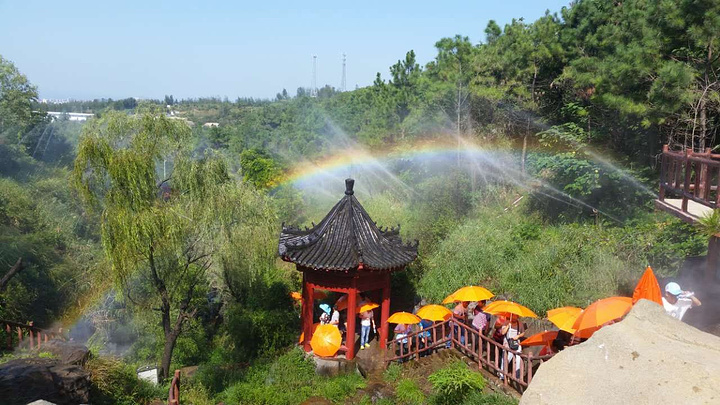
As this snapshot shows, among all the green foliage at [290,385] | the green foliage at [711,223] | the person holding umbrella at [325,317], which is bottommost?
the green foliage at [290,385]

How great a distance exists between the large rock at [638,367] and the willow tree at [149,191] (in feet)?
27.5

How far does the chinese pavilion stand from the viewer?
10664 millimetres

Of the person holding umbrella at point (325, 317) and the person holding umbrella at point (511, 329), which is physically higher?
the person holding umbrella at point (511, 329)

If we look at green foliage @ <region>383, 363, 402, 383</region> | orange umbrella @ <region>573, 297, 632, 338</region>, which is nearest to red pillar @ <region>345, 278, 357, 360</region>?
green foliage @ <region>383, 363, 402, 383</region>

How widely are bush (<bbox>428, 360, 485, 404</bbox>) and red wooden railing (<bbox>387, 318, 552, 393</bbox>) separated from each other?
0.71 m

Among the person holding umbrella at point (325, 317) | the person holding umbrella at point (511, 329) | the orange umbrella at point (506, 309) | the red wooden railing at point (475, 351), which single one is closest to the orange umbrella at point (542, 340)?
the person holding umbrella at point (511, 329)

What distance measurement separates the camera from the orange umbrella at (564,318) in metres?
7.84

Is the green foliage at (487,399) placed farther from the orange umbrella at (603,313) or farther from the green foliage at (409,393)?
the orange umbrella at (603,313)

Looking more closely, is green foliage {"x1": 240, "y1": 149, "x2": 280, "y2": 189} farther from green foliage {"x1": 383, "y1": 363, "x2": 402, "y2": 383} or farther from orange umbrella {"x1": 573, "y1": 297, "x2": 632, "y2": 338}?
orange umbrella {"x1": 573, "y1": 297, "x2": 632, "y2": 338}

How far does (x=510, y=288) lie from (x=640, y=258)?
2.96 meters

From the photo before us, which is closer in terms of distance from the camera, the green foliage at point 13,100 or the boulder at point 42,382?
the boulder at point 42,382

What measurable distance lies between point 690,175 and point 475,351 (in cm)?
475

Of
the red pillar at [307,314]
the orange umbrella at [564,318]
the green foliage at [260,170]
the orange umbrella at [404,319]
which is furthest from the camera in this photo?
the green foliage at [260,170]

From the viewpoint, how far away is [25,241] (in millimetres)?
21453
